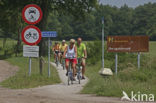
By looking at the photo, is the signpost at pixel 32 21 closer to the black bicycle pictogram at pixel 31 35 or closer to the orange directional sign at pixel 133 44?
the black bicycle pictogram at pixel 31 35

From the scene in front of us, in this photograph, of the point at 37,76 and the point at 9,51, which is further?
the point at 9,51

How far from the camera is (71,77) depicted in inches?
527

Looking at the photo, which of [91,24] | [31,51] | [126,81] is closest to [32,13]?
[31,51]

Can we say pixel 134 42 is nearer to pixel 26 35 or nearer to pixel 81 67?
pixel 81 67

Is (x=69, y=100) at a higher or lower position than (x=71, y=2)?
lower

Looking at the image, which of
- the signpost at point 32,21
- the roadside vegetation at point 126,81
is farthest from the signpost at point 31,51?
the roadside vegetation at point 126,81

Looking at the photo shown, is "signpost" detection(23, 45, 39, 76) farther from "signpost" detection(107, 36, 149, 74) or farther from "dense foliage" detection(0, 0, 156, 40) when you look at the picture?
"dense foliage" detection(0, 0, 156, 40)

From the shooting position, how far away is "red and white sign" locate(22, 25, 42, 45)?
43.9ft

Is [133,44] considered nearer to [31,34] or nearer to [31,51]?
[31,51]

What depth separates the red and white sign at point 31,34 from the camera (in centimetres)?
1338

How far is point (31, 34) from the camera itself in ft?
44.0

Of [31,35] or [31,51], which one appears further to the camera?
[31,51]

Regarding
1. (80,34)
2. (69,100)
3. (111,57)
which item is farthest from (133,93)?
(80,34)

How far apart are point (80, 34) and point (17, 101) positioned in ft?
255
